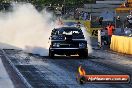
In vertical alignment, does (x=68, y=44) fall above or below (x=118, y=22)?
above

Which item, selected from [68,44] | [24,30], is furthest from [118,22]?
[68,44]

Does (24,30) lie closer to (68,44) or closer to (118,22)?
(68,44)

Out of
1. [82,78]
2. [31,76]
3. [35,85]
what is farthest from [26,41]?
[82,78]

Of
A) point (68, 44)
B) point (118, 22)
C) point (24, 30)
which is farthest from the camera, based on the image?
point (118, 22)

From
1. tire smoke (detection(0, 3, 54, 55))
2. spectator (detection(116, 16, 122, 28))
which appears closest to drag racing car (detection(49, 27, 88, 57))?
tire smoke (detection(0, 3, 54, 55))

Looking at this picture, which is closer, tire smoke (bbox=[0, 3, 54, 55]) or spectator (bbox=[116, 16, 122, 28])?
Result: tire smoke (bbox=[0, 3, 54, 55])

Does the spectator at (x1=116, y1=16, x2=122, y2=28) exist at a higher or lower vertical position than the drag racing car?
lower

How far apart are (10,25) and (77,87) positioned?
104 ft

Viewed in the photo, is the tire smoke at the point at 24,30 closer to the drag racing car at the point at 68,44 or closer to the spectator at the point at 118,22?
the drag racing car at the point at 68,44

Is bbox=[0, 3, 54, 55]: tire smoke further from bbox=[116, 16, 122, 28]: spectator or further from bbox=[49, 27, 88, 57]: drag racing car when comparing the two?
bbox=[116, 16, 122, 28]: spectator

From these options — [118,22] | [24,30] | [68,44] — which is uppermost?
[68,44]

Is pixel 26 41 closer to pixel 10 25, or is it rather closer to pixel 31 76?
pixel 10 25

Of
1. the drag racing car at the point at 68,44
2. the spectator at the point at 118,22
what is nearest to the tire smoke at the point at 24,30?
the drag racing car at the point at 68,44

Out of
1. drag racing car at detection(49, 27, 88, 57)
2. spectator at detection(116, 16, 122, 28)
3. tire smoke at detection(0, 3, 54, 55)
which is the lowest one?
spectator at detection(116, 16, 122, 28)
